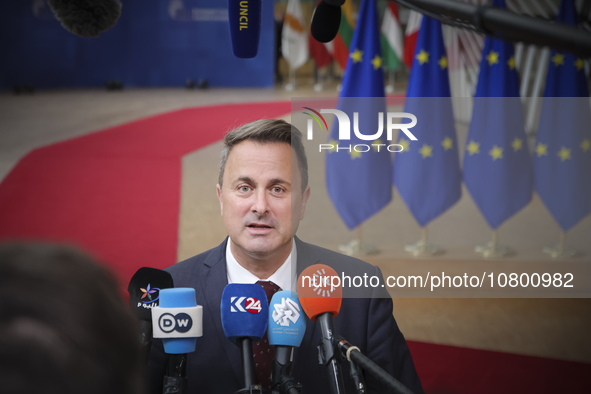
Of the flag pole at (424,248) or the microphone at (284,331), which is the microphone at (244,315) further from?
the flag pole at (424,248)

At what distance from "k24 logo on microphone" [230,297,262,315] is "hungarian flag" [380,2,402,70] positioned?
455 inches

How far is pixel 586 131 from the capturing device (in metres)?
4.32

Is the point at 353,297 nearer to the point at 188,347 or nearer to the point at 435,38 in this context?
the point at 188,347

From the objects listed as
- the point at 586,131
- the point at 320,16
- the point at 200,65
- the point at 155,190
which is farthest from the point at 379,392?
the point at 200,65

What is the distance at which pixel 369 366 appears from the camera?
4.31 feet

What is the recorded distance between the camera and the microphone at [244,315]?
5.26 feet

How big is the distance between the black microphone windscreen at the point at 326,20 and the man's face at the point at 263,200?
2.19ft

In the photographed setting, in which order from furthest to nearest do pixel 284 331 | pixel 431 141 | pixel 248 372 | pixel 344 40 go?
pixel 344 40
pixel 431 141
pixel 284 331
pixel 248 372

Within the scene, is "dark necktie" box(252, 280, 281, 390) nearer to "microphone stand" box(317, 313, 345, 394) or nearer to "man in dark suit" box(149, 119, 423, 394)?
"man in dark suit" box(149, 119, 423, 394)

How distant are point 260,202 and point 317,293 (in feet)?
1.34

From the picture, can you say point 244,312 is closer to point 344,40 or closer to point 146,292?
point 146,292

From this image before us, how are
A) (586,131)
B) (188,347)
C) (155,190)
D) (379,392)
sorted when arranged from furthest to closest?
(155,190), (586,131), (379,392), (188,347)

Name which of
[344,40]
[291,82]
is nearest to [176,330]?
[344,40]

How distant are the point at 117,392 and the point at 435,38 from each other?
4419 millimetres
